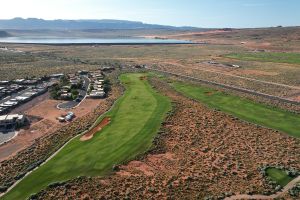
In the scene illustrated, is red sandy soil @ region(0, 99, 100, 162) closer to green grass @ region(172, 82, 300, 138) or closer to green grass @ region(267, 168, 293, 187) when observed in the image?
green grass @ region(172, 82, 300, 138)

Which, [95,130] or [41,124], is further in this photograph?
[41,124]

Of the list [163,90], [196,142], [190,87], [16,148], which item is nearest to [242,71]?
[190,87]

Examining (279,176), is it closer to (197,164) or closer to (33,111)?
(197,164)

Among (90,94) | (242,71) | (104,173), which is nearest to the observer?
(104,173)

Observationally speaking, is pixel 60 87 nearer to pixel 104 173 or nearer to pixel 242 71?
pixel 104 173

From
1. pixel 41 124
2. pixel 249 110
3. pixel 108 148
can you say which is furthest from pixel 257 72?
Answer: pixel 108 148
